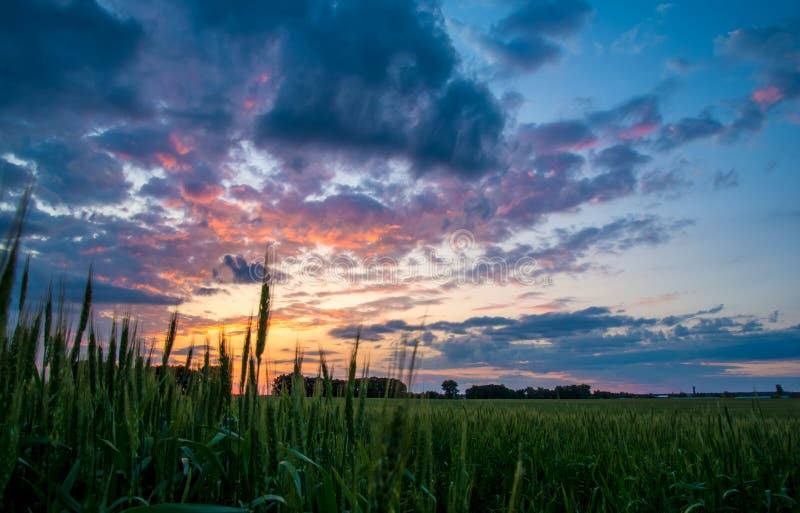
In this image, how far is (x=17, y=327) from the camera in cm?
248

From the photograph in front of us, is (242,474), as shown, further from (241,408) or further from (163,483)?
(241,408)

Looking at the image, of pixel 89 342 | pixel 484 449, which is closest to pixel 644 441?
pixel 484 449

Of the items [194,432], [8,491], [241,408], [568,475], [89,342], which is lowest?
[568,475]

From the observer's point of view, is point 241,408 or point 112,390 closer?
point 241,408

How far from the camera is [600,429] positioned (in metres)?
7.01

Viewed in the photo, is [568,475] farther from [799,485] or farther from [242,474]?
[242,474]

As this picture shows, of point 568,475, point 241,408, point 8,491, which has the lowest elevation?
point 568,475

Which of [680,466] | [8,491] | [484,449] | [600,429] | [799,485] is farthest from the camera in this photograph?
[600,429]

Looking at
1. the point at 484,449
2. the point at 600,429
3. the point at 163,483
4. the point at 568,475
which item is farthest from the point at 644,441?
the point at 163,483

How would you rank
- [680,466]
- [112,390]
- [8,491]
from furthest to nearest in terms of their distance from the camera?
[680,466] < [112,390] < [8,491]

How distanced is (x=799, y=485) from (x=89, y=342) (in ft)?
19.3

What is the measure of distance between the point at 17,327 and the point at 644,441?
6.52m

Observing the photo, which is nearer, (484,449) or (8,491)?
(8,491)

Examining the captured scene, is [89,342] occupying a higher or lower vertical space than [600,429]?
higher
